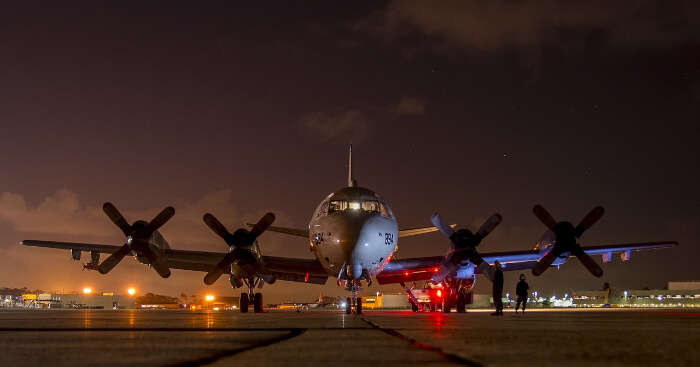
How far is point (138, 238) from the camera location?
2645 centimetres

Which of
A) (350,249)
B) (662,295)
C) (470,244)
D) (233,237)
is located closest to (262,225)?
(233,237)

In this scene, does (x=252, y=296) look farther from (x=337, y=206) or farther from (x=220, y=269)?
(x=337, y=206)

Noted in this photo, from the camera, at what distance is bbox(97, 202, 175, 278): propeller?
26.5 m

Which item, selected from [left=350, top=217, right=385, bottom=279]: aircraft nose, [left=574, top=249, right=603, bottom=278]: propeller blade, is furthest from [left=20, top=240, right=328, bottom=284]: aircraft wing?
[left=574, top=249, right=603, bottom=278]: propeller blade

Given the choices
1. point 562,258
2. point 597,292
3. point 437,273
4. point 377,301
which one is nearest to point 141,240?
point 437,273

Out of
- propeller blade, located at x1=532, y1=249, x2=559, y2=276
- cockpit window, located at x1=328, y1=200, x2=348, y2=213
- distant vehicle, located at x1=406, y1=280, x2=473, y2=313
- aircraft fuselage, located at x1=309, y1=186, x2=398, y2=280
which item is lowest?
distant vehicle, located at x1=406, y1=280, x2=473, y2=313

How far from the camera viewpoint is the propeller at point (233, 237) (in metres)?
26.5

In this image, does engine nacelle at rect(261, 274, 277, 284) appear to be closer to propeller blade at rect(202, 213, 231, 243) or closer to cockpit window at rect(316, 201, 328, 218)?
propeller blade at rect(202, 213, 231, 243)

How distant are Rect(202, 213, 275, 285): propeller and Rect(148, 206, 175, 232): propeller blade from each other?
1445mm

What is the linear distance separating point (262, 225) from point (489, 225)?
9.97 m

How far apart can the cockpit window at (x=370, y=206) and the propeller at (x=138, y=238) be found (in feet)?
26.9

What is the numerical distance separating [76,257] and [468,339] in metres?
26.7

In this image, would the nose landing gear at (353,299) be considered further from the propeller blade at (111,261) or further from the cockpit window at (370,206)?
the propeller blade at (111,261)

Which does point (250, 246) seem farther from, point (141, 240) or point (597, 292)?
point (597, 292)
